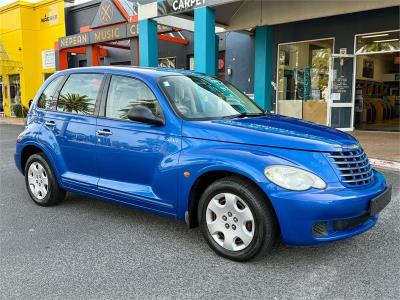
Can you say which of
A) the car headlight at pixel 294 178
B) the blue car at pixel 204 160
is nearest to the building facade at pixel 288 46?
the blue car at pixel 204 160

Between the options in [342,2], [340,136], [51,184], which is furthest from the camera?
[342,2]

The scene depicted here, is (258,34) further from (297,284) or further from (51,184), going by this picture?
(297,284)

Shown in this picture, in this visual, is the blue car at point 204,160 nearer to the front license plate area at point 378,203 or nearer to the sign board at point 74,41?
the front license plate area at point 378,203

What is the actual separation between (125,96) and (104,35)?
12315 mm

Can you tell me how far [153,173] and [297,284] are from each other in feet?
5.55

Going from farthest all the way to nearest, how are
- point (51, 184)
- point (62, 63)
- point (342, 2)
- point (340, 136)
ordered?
point (62, 63), point (342, 2), point (51, 184), point (340, 136)

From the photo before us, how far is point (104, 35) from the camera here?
15.8 m

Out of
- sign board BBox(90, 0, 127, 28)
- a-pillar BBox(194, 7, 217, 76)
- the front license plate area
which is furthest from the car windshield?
sign board BBox(90, 0, 127, 28)

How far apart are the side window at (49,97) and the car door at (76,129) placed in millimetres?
96

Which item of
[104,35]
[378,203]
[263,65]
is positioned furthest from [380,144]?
[104,35]

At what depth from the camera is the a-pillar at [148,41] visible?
42.8 ft

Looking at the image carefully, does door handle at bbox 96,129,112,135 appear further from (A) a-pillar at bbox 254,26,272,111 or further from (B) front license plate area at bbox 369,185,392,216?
(A) a-pillar at bbox 254,26,272,111

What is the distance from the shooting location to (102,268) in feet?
11.6

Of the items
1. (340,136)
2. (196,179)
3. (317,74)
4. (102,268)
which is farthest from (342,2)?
(102,268)
